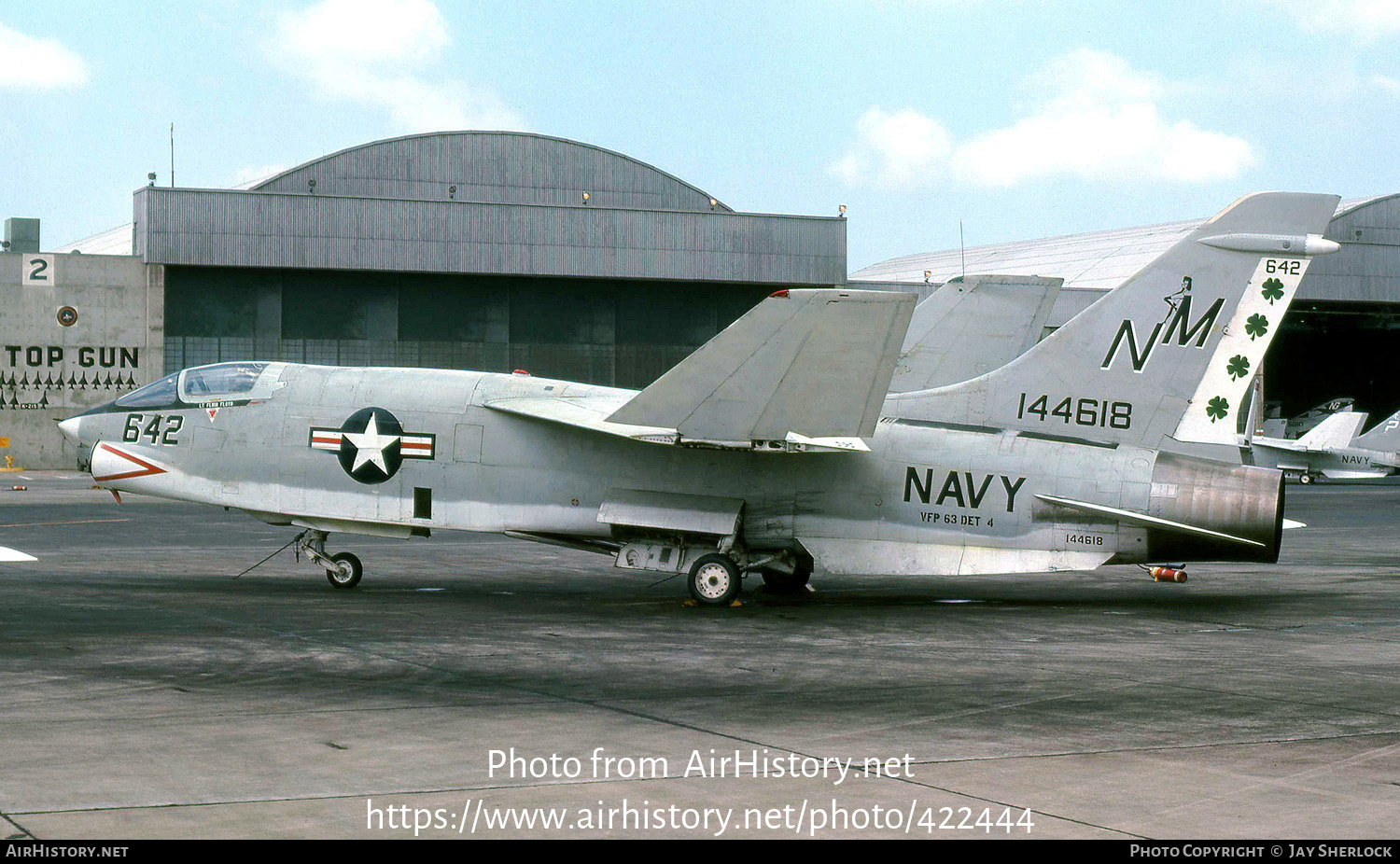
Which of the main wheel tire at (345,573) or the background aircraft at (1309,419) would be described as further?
the background aircraft at (1309,419)

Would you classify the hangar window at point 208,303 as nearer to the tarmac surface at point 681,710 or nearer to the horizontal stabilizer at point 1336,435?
the tarmac surface at point 681,710

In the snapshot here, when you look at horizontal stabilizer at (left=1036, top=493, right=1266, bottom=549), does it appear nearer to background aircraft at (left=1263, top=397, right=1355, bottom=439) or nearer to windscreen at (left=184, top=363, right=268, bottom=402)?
windscreen at (left=184, top=363, right=268, bottom=402)

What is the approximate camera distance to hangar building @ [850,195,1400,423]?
6197 cm

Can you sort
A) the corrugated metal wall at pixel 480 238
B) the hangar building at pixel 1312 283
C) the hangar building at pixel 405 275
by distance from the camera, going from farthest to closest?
the hangar building at pixel 1312 283 → the hangar building at pixel 405 275 → the corrugated metal wall at pixel 480 238

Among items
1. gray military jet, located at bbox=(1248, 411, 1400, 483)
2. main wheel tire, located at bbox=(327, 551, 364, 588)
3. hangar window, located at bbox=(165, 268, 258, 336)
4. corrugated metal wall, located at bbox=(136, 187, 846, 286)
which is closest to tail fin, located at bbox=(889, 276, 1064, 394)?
main wheel tire, located at bbox=(327, 551, 364, 588)

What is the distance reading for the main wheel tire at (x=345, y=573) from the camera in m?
18.7

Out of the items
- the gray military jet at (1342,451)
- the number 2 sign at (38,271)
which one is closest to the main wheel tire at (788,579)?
the gray military jet at (1342,451)

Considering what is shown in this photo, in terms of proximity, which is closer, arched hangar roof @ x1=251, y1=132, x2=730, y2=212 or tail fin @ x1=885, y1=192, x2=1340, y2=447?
tail fin @ x1=885, y1=192, x2=1340, y2=447

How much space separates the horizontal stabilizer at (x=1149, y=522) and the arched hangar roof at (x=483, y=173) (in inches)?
1599

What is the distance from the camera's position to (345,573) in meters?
18.7

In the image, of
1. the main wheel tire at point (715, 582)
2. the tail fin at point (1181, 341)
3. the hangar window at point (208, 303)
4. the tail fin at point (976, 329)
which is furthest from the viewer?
Answer: the hangar window at point (208, 303)

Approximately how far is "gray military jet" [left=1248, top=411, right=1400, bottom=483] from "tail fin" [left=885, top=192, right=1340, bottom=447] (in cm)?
3593

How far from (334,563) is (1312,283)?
55034mm

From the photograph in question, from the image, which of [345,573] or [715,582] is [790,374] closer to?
[715,582]
